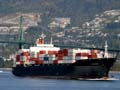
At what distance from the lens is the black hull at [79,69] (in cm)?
15062

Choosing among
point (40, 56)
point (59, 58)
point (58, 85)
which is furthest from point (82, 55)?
point (58, 85)

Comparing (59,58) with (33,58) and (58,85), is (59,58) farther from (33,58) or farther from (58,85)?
(58,85)

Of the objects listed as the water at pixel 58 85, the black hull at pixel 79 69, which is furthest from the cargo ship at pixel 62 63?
the water at pixel 58 85

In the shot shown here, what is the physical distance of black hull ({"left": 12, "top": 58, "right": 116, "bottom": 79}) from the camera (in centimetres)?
15062

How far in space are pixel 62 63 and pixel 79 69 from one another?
5.79 meters

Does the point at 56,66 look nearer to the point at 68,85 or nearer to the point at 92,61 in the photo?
the point at 92,61

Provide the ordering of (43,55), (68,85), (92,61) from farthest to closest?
(43,55) < (92,61) < (68,85)

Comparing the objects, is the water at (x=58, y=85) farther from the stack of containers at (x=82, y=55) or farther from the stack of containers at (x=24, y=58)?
the stack of containers at (x=24, y=58)

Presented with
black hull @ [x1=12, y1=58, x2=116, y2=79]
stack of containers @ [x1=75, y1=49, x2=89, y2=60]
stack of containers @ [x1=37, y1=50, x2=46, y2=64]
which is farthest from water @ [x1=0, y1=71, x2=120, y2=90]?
stack of containers @ [x1=37, y1=50, x2=46, y2=64]

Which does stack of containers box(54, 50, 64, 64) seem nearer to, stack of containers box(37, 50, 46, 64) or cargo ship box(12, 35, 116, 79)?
cargo ship box(12, 35, 116, 79)

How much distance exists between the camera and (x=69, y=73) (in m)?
154

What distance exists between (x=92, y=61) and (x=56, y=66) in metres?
9.12

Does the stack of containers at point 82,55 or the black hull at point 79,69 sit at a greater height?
the stack of containers at point 82,55

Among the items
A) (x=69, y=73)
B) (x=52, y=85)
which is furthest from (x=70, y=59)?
(x=52, y=85)
